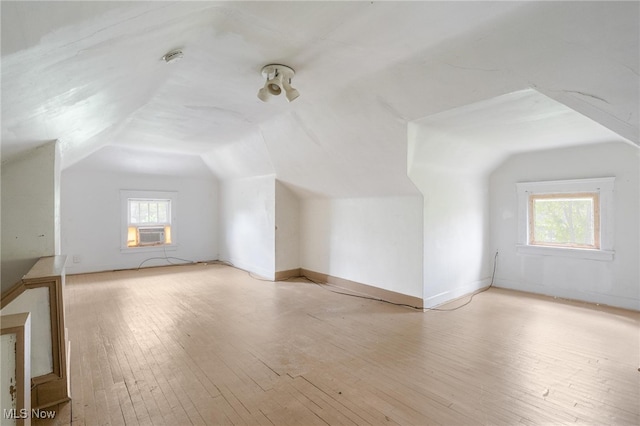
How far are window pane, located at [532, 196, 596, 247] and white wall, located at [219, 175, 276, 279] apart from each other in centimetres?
423

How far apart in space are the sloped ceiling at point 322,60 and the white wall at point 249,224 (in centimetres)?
243

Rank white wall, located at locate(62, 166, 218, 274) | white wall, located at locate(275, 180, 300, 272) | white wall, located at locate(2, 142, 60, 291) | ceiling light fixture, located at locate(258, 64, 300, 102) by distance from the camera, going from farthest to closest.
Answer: white wall, located at locate(62, 166, 218, 274) < white wall, located at locate(275, 180, 300, 272) < white wall, located at locate(2, 142, 60, 291) < ceiling light fixture, located at locate(258, 64, 300, 102)

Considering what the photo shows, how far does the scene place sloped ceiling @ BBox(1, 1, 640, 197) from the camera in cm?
137

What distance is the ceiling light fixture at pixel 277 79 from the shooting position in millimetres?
2455

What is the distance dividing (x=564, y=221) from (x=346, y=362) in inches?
155

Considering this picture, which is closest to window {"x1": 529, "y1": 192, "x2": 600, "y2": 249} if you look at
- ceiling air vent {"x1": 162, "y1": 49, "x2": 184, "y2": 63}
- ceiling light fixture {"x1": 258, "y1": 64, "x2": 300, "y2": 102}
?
ceiling light fixture {"x1": 258, "y1": 64, "x2": 300, "y2": 102}

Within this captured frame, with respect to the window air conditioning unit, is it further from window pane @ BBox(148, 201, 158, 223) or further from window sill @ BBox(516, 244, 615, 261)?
window sill @ BBox(516, 244, 615, 261)

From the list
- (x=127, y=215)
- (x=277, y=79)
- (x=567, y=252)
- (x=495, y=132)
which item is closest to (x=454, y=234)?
(x=495, y=132)

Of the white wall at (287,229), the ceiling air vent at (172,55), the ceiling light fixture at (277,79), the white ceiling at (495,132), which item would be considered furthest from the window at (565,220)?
the ceiling air vent at (172,55)

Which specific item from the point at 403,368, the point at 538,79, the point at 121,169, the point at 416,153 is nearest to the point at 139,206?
the point at 121,169

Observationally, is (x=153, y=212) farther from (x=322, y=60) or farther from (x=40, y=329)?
(x=322, y=60)

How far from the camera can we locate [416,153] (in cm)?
346

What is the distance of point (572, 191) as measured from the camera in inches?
167

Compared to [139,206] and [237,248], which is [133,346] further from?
[139,206]
